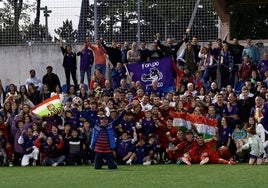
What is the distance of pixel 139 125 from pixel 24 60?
971 centimetres

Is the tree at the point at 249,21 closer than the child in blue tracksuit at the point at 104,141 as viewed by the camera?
No

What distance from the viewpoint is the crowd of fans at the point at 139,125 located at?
65.8 feet

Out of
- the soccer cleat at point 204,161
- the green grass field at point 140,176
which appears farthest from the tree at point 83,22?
the soccer cleat at point 204,161

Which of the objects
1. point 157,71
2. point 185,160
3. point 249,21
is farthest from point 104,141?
point 249,21

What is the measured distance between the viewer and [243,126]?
20672mm

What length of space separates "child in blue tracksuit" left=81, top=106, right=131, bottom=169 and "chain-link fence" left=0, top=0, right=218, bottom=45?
8594 mm

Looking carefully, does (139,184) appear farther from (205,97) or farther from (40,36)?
(40,36)

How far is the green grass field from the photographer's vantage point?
15016 mm

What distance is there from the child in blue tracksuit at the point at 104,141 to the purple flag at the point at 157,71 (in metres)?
6.55

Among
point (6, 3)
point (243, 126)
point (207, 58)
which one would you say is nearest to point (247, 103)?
point (243, 126)

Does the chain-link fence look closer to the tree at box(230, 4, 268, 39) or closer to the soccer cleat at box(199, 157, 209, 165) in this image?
the soccer cleat at box(199, 157, 209, 165)

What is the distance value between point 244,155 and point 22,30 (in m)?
12.7

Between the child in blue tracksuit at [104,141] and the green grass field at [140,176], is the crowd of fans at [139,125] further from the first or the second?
the green grass field at [140,176]

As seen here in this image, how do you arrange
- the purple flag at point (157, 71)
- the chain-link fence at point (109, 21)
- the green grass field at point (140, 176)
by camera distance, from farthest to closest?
the chain-link fence at point (109, 21) < the purple flag at point (157, 71) < the green grass field at point (140, 176)
